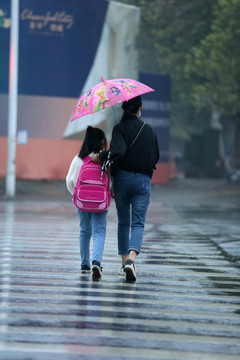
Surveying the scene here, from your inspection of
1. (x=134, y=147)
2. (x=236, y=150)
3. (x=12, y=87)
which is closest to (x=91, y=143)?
(x=134, y=147)

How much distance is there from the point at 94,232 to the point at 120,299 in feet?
4.84

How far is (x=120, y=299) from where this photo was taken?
7.25 meters

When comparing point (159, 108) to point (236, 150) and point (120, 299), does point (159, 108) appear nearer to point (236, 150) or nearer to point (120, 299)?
point (236, 150)

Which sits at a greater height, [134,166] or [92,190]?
[134,166]

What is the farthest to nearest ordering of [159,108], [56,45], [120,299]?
[159,108], [56,45], [120,299]

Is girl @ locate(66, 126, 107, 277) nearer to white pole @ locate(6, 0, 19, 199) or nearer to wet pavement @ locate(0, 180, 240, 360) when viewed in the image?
wet pavement @ locate(0, 180, 240, 360)

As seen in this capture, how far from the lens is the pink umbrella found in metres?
8.36

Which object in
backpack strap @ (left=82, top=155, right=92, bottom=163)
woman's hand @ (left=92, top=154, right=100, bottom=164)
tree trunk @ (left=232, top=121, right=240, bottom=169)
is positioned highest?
woman's hand @ (left=92, top=154, right=100, bottom=164)

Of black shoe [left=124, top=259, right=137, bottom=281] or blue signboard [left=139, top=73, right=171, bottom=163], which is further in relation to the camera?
blue signboard [left=139, top=73, right=171, bottom=163]

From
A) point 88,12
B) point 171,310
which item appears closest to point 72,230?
point 171,310

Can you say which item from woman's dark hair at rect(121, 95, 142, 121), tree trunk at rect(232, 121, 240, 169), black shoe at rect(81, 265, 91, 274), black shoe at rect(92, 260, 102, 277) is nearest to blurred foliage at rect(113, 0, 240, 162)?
tree trunk at rect(232, 121, 240, 169)

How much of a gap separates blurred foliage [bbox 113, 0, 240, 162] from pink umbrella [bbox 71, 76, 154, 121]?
28335 millimetres

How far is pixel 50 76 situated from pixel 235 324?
64.8 ft

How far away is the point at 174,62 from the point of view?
1781 inches
